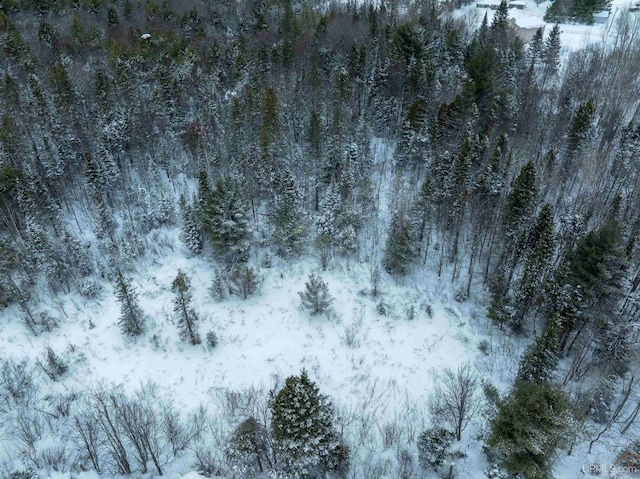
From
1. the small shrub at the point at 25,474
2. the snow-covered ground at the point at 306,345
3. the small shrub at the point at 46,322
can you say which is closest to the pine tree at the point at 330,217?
the snow-covered ground at the point at 306,345

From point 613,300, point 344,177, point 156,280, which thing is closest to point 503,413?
point 613,300

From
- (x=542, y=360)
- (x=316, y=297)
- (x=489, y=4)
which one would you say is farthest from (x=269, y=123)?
(x=489, y=4)

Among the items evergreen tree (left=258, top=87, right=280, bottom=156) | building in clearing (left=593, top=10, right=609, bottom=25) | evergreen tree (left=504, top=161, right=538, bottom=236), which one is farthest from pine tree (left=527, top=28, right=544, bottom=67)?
evergreen tree (left=258, top=87, right=280, bottom=156)

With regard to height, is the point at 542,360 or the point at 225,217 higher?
the point at 225,217

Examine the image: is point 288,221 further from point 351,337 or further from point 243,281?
point 351,337

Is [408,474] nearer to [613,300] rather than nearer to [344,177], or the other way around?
[613,300]

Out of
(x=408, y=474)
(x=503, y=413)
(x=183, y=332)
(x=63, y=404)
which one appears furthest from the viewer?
(x=183, y=332)
